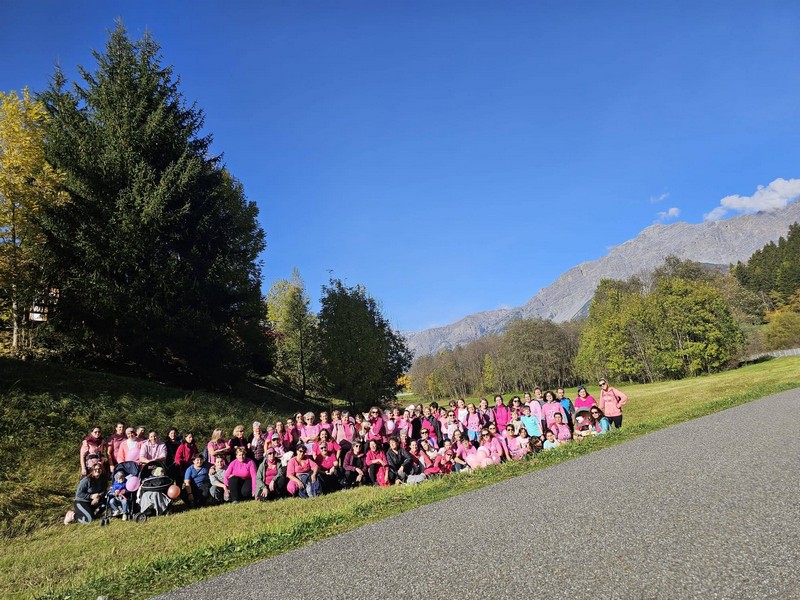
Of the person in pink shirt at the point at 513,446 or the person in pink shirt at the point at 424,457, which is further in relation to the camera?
the person in pink shirt at the point at 513,446

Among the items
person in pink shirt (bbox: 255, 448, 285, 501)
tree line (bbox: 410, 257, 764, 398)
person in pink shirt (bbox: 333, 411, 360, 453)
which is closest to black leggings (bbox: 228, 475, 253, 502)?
person in pink shirt (bbox: 255, 448, 285, 501)

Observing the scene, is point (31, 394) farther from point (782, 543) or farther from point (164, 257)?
point (782, 543)

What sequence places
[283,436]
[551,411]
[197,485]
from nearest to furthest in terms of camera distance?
[197,485], [283,436], [551,411]

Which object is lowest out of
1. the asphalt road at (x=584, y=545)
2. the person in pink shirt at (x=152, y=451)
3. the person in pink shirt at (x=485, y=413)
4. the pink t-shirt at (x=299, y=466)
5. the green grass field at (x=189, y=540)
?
the asphalt road at (x=584, y=545)

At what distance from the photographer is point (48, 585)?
5.71 meters

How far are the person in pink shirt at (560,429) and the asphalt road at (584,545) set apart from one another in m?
4.84

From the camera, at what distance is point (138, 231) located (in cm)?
1936

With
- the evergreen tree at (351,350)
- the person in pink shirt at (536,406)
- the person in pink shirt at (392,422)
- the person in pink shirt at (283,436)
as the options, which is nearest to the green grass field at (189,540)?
the person in pink shirt at (283,436)

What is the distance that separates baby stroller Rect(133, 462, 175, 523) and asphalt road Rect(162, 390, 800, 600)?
218 inches

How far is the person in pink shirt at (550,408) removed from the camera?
13.4m

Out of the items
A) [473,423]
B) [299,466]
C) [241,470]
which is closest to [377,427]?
[473,423]

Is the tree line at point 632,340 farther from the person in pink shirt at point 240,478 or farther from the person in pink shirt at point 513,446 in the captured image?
the person in pink shirt at point 240,478

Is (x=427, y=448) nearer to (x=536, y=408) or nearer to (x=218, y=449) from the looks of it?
(x=536, y=408)

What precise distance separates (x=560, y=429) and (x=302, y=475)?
22.9 feet
